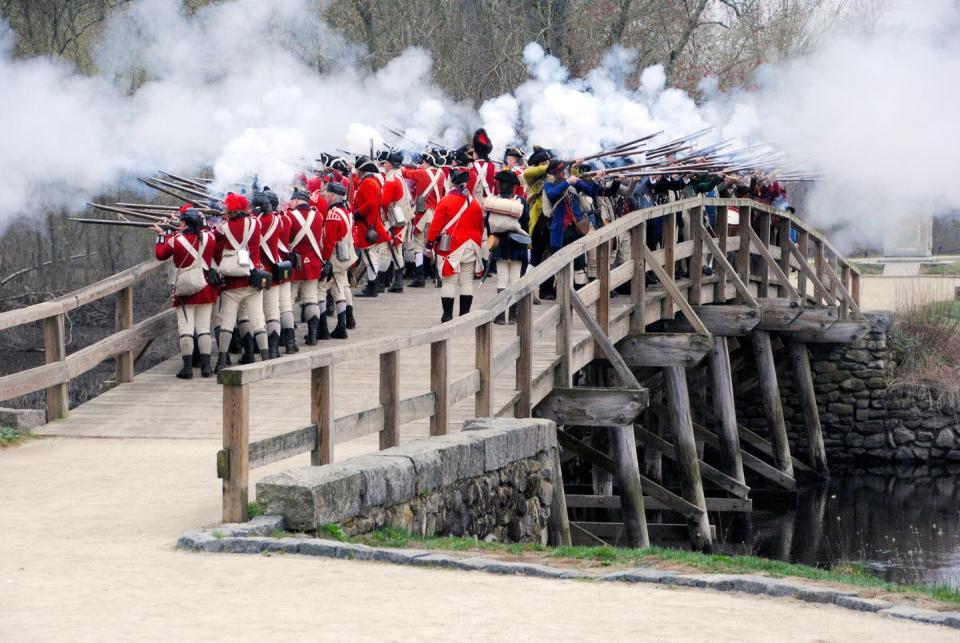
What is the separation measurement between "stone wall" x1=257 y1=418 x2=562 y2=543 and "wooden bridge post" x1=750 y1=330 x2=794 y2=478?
1053 cm

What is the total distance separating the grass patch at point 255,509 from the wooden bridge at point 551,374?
0.13ft

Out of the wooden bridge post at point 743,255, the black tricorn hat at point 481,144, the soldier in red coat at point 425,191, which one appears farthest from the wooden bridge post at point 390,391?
the wooden bridge post at point 743,255

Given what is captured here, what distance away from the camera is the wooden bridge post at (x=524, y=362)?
1187 cm

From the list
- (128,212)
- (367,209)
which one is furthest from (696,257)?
(128,212)

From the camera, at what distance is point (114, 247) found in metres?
28.1

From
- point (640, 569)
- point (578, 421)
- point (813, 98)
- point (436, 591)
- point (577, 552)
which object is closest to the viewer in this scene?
point (436, 591)

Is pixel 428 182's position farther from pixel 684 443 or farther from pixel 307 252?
pixel 684 443

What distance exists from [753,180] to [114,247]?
40.1 ft

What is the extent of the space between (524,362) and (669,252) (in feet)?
15.2

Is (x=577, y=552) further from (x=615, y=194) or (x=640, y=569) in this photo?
(x=615, y=194)

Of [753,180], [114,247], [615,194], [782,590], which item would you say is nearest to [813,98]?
[615,194]

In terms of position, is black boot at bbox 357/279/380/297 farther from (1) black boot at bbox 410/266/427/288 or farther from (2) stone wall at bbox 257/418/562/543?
(2) stone wall at bbox 257/418/562/543

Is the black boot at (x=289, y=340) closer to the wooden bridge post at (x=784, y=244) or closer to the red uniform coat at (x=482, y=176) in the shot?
the red uniform coat at (x=482, y=176)

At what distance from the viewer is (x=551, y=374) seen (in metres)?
12.9
